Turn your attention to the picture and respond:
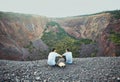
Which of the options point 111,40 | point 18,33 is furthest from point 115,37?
point 18,33

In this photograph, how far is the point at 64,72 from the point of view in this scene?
20.0m

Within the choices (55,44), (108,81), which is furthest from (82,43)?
(108,81)

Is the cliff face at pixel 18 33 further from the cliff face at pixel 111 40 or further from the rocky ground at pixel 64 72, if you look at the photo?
the cliff face at pixel 111 40

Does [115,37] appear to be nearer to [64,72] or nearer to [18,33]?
[18,33]

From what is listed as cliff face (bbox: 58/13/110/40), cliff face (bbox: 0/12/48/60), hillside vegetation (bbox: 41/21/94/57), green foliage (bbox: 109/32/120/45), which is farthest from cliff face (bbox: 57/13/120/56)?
cliff face (bbox: 0/12/48/60)

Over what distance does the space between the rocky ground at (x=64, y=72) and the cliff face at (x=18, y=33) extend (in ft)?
23.2

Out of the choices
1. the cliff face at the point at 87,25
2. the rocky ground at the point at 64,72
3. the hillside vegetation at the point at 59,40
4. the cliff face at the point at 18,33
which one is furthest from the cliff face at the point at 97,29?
the rocky ground at the point at 64,72

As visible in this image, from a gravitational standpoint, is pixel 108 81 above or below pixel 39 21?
below

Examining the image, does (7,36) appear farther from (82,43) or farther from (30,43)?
(82,43)

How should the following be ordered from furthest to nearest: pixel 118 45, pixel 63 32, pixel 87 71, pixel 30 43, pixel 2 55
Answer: pixel 63 32, pixel 30 43, pixel 118 45, pixel 2 55, pixel 87 71

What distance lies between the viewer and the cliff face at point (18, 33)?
29528 mm

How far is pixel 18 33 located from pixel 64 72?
55.3 ft

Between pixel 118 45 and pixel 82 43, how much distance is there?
6.63m

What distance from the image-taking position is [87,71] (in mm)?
19875
